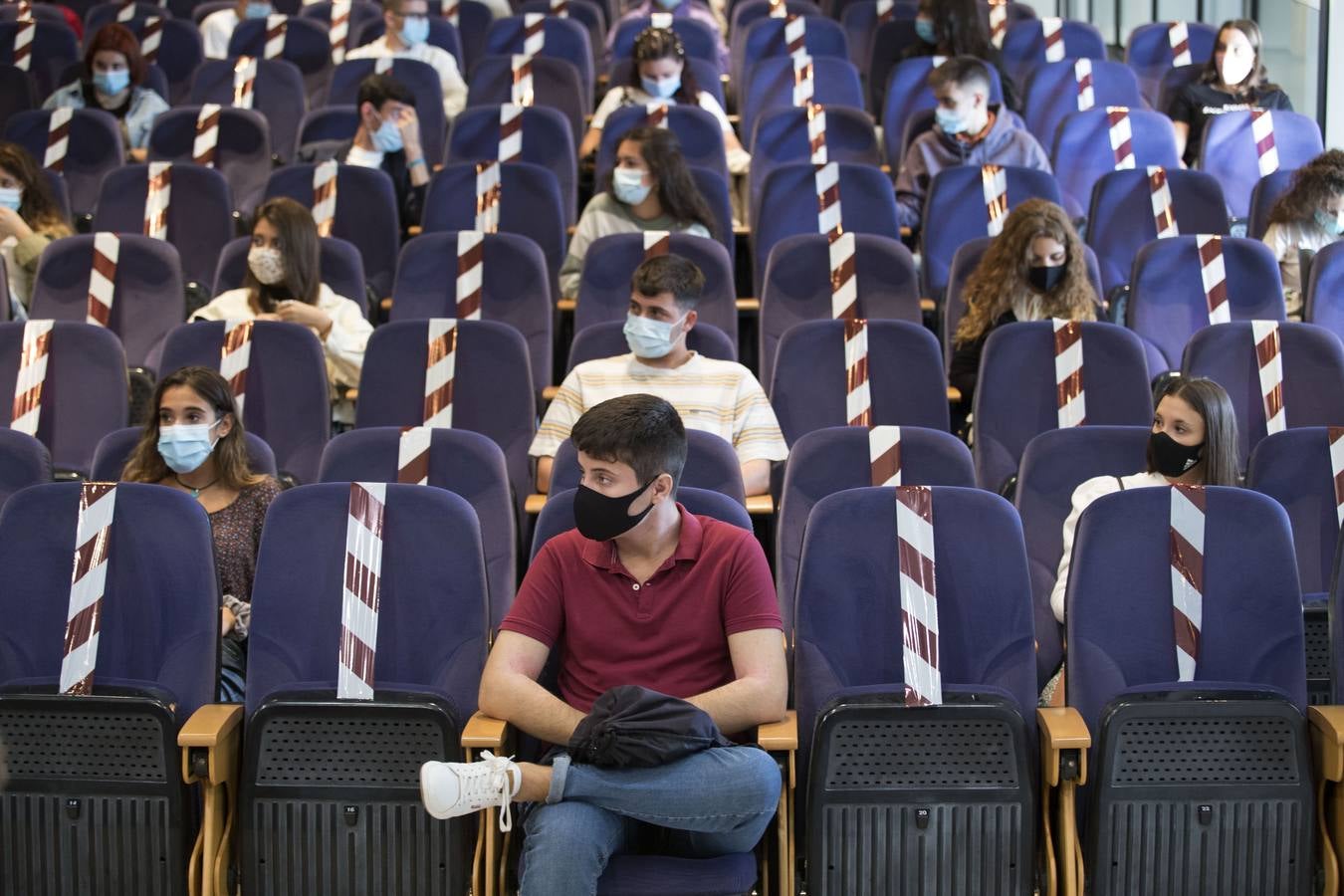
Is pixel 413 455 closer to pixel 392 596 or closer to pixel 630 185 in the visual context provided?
pixel 392 596

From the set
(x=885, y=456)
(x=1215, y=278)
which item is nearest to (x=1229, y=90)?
(x=1215, y=278)

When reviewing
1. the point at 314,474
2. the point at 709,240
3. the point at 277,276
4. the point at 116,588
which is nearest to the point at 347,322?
the point at 277,276

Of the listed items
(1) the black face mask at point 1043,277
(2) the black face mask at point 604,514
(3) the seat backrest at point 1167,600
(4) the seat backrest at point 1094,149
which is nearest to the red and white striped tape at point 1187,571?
(3) the seat backrest at point 1167,600

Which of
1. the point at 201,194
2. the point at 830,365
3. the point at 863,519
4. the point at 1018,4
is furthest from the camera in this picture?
the point at 1018,4

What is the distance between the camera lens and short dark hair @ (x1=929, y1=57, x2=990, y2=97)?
5.90 meters

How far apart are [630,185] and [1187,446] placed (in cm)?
234

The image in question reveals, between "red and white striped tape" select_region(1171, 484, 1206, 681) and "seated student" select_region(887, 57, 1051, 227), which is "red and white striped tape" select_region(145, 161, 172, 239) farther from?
"red and white striped tape" select_region(1171, 484, 1206, 681)

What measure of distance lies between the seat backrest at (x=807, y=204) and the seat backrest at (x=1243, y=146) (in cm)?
143

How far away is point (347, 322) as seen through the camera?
4.86m

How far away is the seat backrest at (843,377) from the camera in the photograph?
4.30 m

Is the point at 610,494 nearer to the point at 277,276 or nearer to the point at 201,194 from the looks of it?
the point at 277,276

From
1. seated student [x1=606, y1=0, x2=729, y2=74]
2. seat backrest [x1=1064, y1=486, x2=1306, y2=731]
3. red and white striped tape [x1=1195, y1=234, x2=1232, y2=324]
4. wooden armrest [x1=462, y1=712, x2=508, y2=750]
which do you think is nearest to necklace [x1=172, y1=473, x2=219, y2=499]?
wooden armrest [x1=462, y1=712, x2=508, y2=750]

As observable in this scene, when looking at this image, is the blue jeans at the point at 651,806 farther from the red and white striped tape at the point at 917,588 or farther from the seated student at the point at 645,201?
the seated student at the point at 645,201

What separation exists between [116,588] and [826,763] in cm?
137
